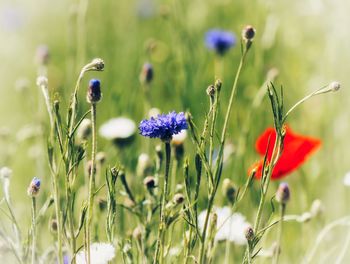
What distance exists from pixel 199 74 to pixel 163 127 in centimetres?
108

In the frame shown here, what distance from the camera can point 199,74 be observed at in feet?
7.07

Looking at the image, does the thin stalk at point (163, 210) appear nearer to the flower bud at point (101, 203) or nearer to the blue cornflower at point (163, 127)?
the blue cornflower at point (163, 127)

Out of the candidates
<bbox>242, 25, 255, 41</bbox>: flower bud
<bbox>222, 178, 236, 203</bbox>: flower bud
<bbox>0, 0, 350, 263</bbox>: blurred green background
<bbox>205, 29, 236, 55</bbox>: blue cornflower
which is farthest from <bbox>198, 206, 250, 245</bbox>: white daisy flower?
<bbox>205, 29, 236, 55</bbox>: blue cornflower

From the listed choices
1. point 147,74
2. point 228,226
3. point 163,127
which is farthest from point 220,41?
point 163,127

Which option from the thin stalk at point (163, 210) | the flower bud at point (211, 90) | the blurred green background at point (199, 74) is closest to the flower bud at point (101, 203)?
the blurred green background at point (199, 74)

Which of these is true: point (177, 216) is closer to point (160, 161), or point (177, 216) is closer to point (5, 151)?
point (160, 161)

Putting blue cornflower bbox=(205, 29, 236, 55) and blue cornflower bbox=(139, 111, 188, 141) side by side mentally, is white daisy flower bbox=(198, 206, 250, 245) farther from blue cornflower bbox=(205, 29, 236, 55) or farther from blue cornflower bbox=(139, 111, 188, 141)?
blue cornflower bbox=(205, 29, 236, 55)

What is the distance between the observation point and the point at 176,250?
130cm

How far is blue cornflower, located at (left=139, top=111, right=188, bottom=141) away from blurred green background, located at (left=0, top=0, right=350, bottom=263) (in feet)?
1.44

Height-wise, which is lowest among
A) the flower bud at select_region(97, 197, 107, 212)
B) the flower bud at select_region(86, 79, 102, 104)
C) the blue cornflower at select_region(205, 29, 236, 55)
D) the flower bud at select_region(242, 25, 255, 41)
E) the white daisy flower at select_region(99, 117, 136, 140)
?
the flower bud at select_region(97, 197, 107, 212)

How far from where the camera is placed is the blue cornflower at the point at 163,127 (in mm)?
1089

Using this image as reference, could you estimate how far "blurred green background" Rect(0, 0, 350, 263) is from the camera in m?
1.86

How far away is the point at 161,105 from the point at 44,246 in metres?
0.75

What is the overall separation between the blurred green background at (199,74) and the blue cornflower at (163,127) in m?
0.44
